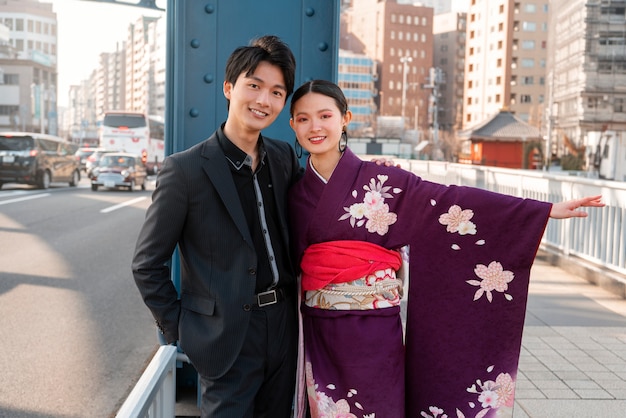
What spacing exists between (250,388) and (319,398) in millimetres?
304

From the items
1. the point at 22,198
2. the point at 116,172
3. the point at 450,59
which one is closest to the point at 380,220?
the point at 22,198

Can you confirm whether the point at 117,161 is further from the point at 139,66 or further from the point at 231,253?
the point at 139,66

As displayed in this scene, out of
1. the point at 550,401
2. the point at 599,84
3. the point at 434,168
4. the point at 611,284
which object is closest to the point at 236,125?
the point at 550,401

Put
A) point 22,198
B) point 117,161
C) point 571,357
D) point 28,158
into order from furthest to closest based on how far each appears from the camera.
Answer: point 117,161 < point 28,158 < point 22,198 < point 571,357

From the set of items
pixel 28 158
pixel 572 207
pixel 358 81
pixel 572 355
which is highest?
pixel 358 81

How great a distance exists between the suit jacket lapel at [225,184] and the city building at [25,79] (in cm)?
8450

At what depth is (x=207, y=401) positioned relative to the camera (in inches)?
96.0

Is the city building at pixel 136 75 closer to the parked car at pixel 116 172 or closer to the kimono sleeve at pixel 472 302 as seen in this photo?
the parked car at pixel 116 172

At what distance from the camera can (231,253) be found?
7.79 ft

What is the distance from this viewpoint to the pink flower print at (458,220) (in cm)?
266

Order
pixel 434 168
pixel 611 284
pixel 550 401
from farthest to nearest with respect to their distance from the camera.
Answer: pixel 434 168
pixel 611 284
pixel 550 401

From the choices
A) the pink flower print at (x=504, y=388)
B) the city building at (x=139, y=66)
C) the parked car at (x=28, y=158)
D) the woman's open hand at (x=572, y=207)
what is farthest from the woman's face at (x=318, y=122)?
the city building at (x=139, y=66)

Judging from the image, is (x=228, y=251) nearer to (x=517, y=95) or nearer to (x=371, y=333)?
(x=371, y=333)

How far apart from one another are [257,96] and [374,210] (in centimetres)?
58
